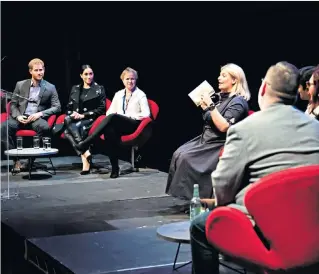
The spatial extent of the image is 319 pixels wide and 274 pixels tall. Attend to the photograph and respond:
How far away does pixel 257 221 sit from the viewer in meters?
2.68

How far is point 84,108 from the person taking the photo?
279 inches

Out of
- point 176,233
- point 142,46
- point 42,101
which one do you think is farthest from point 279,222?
point 142,46

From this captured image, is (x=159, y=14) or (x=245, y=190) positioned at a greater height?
(x=159, y=14)

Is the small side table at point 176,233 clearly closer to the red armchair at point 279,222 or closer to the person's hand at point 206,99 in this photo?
the red armchair at point 279,222

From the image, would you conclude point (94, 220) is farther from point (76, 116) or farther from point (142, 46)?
point (142, 46)

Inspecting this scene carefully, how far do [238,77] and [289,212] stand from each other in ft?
7.22

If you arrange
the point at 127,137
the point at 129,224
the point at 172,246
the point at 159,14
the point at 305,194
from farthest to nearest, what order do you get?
1. the point at 159,14
2. the point at 127,137
3. the point at 129,224
4. the point at 172,246
5. the point at 305,194

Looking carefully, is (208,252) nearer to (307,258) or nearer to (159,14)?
(307,258)

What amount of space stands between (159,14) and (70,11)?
1.15 metres

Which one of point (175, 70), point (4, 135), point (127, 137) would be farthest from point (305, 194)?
point (175, 70)

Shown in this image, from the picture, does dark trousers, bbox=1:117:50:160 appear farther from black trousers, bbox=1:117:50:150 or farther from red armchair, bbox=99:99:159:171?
red armchair, bbox=99:99:159:171

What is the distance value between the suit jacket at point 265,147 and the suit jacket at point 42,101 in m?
A: 4.63

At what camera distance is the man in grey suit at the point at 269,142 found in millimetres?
2676

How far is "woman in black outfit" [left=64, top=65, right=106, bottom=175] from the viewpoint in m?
6.93
